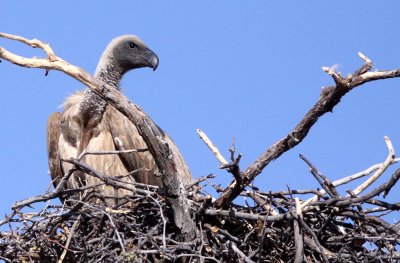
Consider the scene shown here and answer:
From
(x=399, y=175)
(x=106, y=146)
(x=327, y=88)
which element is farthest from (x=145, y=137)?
(x=106, y=146)

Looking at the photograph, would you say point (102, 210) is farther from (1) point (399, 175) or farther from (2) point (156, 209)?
(1) point (399, 175)

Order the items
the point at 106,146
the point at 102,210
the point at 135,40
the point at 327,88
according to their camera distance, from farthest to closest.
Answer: the point at 135,40 < the point at 106,146 < the point at 102,210 < the point at 327,88

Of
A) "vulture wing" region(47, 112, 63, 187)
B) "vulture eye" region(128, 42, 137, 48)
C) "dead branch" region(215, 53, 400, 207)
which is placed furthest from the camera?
"vulture eye" region(128, 42, 137, 48)

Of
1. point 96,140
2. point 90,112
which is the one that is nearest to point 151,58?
point 90,112

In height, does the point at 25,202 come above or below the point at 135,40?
below

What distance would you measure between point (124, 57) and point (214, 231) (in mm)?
3332

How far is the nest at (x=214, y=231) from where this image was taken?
7461 mm

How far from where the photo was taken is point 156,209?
780cm

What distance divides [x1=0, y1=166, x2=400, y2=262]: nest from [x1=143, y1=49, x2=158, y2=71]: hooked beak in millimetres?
2883

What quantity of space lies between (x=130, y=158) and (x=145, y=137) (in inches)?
100

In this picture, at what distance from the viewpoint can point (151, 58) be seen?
1062 centimetres

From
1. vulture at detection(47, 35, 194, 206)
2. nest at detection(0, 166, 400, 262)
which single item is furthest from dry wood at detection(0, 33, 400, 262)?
vulture at detection(47, 35, 194, 206)

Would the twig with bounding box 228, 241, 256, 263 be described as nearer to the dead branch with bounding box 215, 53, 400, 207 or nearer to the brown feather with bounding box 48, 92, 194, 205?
the dead branch with bounding box 215, 53, 400, 207

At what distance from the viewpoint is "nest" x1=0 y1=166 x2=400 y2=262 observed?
7461 millimetres
